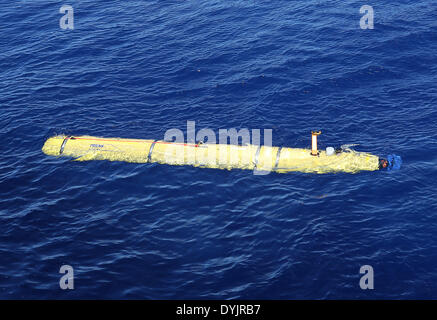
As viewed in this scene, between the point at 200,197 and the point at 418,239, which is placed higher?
the point at 200,197

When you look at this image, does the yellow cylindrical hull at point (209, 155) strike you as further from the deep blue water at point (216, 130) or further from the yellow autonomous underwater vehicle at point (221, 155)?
the deep blue water at point (216, 130)

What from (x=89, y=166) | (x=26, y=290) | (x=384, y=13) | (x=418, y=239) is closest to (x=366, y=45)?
(x=384, y=13)

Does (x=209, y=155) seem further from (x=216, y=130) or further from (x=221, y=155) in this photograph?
(x=216, y=130)

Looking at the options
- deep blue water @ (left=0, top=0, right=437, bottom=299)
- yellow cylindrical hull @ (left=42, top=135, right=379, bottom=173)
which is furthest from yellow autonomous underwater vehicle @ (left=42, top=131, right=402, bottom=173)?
deep blue water @ (left=0, top=0, right=437, bottom=299)

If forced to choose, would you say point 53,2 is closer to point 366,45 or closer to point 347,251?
point 366,45

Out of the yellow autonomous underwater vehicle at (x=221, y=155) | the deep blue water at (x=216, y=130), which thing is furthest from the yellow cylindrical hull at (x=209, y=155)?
the deep blue water at (x=216, y=130)

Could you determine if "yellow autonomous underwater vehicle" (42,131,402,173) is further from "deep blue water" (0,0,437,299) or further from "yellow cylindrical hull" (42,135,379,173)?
"deep blue water" (0,0,437,299)
